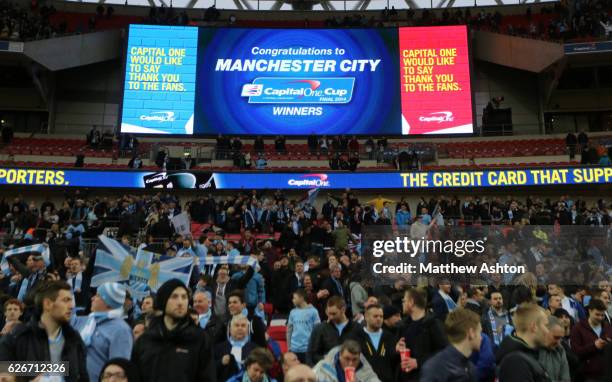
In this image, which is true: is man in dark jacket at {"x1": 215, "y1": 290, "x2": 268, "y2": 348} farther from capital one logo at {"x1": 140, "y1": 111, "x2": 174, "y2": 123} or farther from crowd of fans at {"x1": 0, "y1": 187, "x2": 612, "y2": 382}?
capital one logo at {"x1": 140, "y1": 111, "x2": 174, "y2": 123}

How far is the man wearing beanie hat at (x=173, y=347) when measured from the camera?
3.54 metres

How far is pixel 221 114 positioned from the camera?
24.1m

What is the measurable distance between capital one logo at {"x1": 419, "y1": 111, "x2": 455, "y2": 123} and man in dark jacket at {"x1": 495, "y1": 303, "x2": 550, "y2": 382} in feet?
68.5

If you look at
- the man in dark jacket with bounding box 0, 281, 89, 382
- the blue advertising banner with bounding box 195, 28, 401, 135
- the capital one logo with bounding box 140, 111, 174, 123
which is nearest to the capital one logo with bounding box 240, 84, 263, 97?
the blue advertising banner with bounding box 195, 28, 401, 135

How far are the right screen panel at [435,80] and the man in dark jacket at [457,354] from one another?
825 inches

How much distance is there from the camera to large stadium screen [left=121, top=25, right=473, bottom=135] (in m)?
23.8

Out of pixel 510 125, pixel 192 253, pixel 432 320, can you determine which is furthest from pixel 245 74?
pixel 432 320

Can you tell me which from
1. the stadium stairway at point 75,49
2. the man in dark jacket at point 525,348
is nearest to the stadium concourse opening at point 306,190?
the man in dark jacket at point 525,348

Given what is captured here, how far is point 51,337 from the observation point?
3656 millimetres

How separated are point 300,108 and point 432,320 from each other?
20.4 m

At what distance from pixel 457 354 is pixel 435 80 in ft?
72.9

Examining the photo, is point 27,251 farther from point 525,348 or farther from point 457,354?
point 525,348

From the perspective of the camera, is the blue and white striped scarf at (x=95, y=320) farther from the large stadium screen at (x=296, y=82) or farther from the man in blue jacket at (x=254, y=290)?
the large stadium screen at (x=296, y=82)

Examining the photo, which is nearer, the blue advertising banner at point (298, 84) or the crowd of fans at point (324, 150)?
the crowd of fans at point (324, 150)
